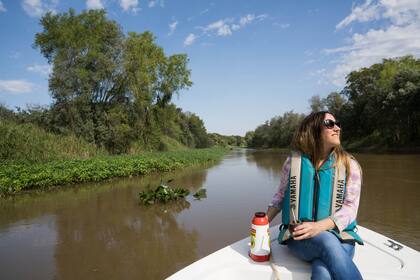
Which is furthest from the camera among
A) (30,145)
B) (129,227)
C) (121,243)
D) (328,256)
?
(30,145)

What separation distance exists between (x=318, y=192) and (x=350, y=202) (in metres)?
0.26

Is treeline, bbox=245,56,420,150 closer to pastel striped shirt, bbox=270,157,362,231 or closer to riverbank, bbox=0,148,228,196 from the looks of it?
riverbank, bbox=0,148,228,196

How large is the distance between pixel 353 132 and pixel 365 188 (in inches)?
1453

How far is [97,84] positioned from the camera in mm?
21016

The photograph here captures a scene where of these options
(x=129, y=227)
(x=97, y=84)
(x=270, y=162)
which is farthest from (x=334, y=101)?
(x=129, y=227)

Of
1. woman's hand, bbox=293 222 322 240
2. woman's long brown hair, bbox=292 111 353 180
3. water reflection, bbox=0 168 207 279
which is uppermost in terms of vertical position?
woman's long brown hair, bbox=292 111 353 180

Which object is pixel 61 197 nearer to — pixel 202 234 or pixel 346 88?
pixel 202 234

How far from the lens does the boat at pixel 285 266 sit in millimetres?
2211

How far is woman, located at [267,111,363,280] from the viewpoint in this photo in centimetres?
227

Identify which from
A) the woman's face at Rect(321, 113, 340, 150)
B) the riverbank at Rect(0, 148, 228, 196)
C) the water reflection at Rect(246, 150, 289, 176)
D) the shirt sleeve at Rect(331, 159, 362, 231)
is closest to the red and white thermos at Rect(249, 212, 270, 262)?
the shirt sleeve at Rect(331, 159, 362, 231)

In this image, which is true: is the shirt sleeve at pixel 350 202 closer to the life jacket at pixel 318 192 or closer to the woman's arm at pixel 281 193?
the life jacket at pixel 318 192

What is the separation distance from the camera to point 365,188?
882cm

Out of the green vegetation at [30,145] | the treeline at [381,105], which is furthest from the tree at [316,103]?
the green vegetation at [30,145]

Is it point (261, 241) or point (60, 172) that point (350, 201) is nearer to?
point (261, 241)
